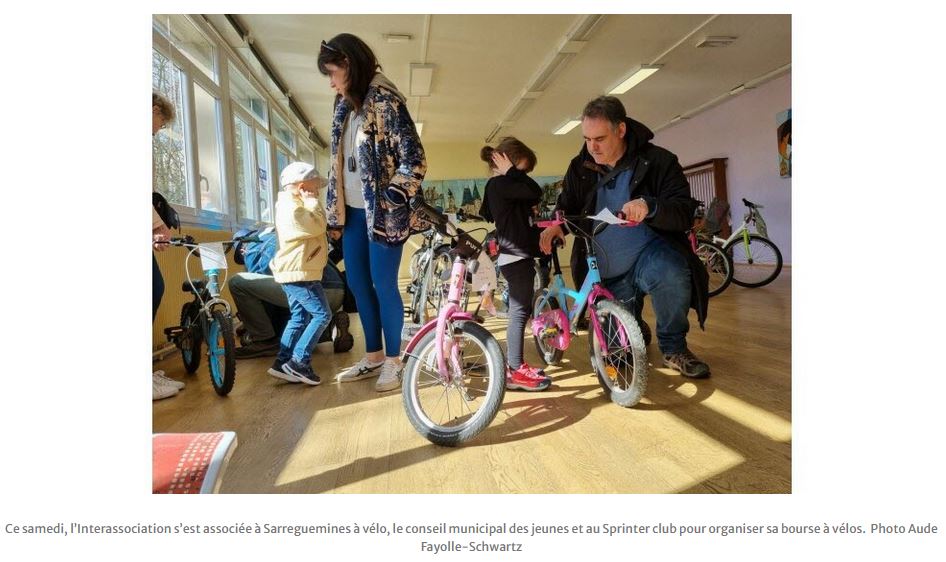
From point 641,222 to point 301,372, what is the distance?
1.30 metres

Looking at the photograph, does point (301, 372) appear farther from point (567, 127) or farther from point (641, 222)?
point (567, 127)

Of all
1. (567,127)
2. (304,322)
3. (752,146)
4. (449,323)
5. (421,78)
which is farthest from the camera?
(567,127)

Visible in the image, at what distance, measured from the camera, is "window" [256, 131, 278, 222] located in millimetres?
5520

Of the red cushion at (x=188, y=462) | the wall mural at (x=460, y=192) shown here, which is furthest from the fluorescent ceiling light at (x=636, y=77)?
the red cushion at (x=188, y=462)

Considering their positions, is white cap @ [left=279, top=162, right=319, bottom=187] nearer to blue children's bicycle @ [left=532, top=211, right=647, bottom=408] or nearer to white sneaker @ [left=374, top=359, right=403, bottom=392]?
white sneaker @ [left=374, top=359, right=403, bottom=392]

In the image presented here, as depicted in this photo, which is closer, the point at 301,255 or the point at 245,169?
the point at 301,255

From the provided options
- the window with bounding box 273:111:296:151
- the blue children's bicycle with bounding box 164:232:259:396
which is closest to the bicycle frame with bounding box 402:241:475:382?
the blue children's bicycle with bounding box 164:232:259:396

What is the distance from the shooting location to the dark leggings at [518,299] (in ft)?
5.63

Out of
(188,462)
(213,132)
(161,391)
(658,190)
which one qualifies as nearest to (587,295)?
(658,190)

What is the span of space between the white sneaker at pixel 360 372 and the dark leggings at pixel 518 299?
55 cm

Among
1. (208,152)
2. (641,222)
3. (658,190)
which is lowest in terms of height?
(641,222)

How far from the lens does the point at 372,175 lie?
165cm
